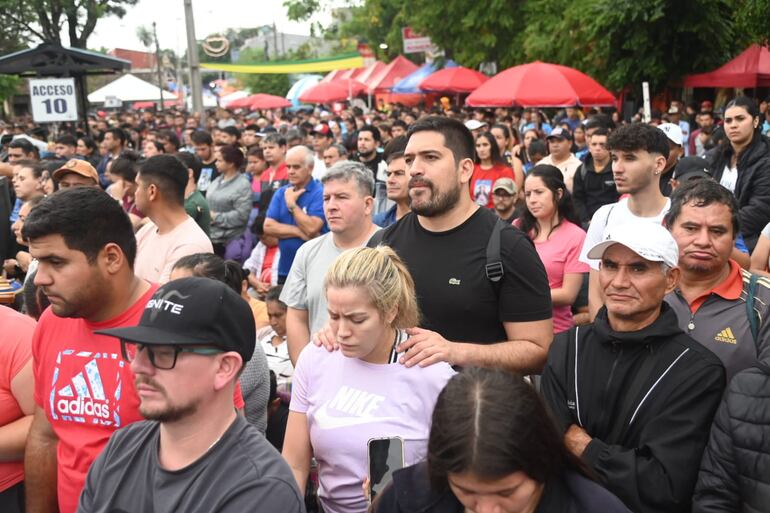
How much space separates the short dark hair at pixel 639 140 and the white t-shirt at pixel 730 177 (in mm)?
2423

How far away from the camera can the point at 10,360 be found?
3.55m

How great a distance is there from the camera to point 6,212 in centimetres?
794

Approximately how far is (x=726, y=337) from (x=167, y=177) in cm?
363

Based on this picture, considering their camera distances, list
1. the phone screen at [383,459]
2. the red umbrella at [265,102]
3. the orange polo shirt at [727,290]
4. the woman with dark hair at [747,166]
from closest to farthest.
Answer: the phone screen at [383,459] → the orange polo shirt at [727,290] → the woman with dark hair at [747,166] → the red umbrella at [265,102]

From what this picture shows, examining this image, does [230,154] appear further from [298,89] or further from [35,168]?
[298,89]

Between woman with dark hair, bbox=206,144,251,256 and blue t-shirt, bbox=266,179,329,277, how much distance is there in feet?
4.41

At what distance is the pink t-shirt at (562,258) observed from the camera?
5.87 m

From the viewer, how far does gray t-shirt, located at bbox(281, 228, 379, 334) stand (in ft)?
15.8

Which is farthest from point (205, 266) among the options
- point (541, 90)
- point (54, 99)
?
point (541, 90)

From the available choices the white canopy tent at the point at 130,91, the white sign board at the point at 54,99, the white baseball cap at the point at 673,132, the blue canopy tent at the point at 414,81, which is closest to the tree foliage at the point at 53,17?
the white canopy tent at the point at 130,91

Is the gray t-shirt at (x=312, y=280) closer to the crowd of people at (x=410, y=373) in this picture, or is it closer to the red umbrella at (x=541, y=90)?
the crowd of people at (x=410, y=373)

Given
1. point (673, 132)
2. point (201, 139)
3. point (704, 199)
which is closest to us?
point (704, 199)

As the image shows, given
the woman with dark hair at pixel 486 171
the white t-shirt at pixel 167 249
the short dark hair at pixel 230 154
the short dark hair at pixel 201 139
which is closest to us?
the white t-shirt at pixel 167 249

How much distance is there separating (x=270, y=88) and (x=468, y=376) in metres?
64.8
